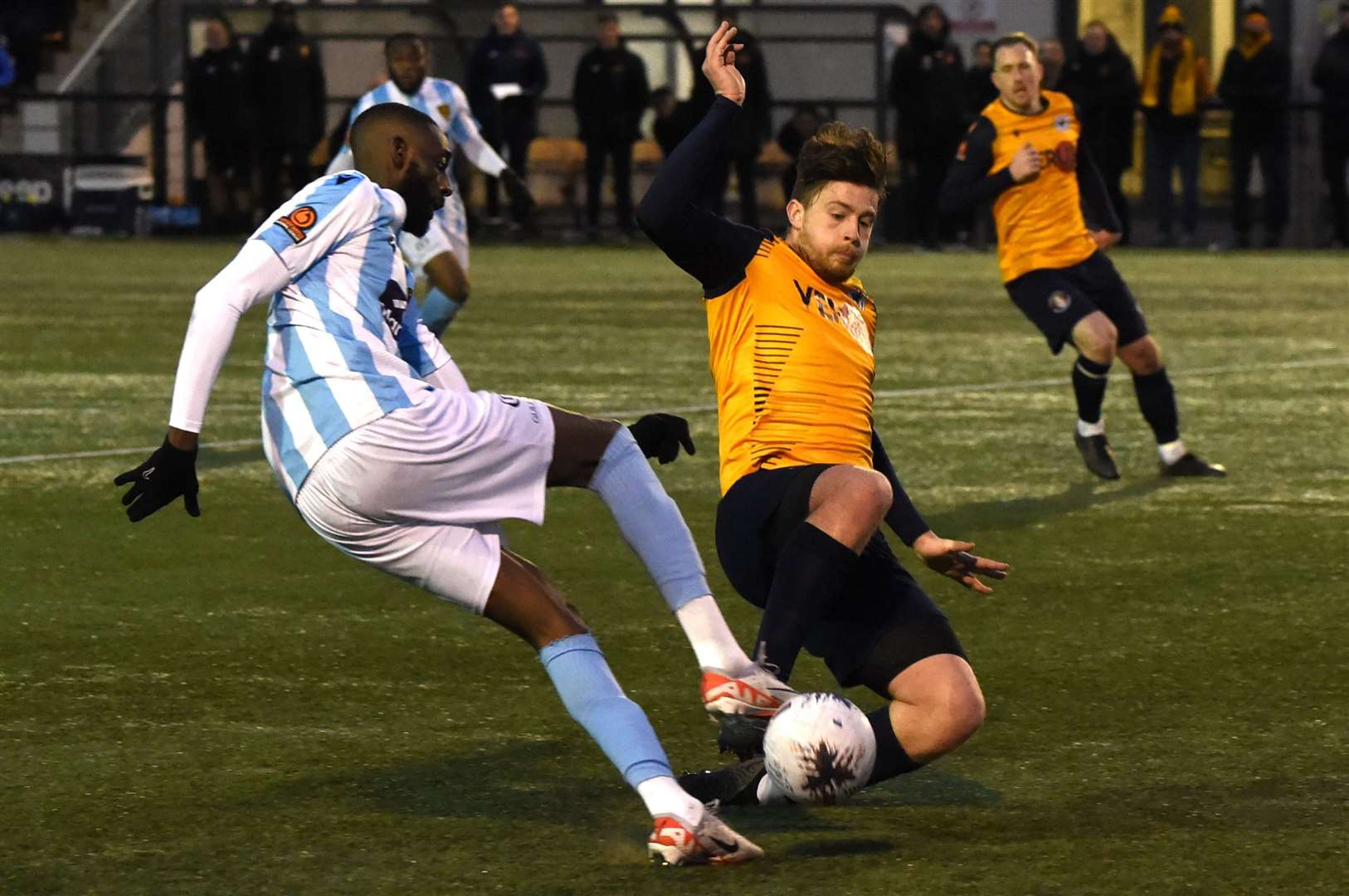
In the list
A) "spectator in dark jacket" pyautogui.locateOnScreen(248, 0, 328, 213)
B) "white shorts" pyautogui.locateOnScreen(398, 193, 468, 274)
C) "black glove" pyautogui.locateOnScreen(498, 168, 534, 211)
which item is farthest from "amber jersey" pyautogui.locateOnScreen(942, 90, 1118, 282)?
"spectator in dark jacket" pyautogui.locateOnScreen(248, 0, 328, 213)

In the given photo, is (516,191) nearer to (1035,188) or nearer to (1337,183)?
(1035,188)

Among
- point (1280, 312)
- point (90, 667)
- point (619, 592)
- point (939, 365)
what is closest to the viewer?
point (90, 667)

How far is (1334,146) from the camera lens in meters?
24.1

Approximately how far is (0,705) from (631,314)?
11862mm

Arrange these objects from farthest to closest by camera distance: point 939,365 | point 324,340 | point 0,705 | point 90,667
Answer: point 939,365
point 90,667
point 0,705
point 324,340

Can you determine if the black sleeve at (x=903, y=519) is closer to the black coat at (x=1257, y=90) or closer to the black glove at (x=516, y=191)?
the black glove at (x=516, y=191)

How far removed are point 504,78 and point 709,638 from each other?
64.0 ft

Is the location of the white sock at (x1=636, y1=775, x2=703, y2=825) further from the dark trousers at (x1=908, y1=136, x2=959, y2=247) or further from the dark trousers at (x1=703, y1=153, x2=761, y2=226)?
the dark trousers at (x1=908, y1=136, x2=959, y2=247)

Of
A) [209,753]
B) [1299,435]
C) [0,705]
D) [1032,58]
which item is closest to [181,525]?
[0,705]

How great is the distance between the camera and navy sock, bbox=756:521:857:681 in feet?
16.3

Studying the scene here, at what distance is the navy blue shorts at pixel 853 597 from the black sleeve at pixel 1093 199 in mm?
5540

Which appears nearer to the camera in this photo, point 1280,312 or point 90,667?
point 90,667

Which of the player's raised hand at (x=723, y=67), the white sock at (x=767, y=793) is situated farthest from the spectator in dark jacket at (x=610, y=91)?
the white sock at (x=767, y=793)

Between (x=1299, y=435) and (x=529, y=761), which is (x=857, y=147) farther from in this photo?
(x=1299, y=435)
